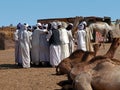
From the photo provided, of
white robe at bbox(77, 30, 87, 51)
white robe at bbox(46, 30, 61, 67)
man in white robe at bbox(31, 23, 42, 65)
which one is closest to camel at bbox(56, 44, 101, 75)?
white robe at bbox(46, 30, 61, 67)

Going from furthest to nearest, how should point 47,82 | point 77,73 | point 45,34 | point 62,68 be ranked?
point 45,34, point 62,68, point 47,82, point 77,73

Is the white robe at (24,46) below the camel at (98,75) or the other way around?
below

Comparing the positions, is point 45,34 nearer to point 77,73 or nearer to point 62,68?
point 62,68

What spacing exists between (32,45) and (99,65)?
10.7 metres

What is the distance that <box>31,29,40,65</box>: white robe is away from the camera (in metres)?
17.2

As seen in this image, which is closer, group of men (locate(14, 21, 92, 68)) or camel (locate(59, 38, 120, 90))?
camel (locate(59, 38, 120, 90))

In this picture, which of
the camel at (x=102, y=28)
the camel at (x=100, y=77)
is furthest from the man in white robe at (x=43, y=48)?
the camel at (x=102, y=28)

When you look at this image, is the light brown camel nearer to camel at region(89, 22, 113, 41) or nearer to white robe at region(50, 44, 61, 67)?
white robe at region(50, 44, 61, 67)

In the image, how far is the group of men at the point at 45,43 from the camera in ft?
54.5

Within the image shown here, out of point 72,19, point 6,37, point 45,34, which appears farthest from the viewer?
point 72,19

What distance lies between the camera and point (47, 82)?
1145 centimetres

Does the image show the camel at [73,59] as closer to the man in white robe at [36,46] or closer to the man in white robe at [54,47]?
the man in white robe at [54,47]

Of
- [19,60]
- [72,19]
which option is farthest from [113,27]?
[19,60]

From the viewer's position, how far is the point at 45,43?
17.2 m
